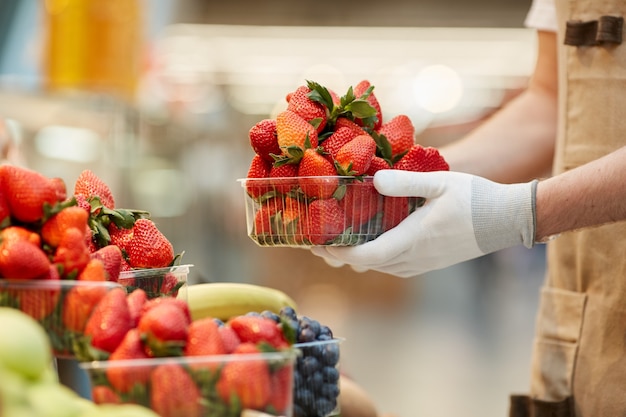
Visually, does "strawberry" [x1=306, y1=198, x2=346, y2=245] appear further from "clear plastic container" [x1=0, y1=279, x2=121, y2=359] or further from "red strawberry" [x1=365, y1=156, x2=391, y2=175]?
"clear plastic container" [x1=0, y1=279, x2=121, y2=359]

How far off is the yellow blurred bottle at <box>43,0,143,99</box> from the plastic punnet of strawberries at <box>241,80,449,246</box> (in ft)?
6.76

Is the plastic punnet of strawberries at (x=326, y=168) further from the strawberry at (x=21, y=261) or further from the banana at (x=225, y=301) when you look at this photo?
the strawberry at (x=21, y=261)

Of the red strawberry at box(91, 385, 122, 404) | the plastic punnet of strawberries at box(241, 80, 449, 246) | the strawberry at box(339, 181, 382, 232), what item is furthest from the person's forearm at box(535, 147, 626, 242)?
the red strawberry at box(91, 385, 122, 404)

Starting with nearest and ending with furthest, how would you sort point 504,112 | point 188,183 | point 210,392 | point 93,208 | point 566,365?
point 210,392
point 93,208
point 566,365
point 504,112
point 188,183

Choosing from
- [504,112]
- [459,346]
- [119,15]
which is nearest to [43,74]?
[119,15]

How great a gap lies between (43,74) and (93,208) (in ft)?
7.81

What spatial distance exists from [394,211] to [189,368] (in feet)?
2.80

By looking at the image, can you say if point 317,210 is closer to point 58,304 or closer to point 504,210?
point 504,210

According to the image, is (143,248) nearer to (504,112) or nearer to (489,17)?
(504,112)

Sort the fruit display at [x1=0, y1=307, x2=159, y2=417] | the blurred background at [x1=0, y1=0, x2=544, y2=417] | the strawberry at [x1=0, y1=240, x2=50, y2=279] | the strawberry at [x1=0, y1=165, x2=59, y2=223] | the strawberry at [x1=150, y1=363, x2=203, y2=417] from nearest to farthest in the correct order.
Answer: the fruit display at [x1=0, y1=307, x2=159, y2=417] < the strawberry at [x1=150, y1=363, x2=203, y2=417] < the strawberry at [x1=0, y1=240, x2=50, y2=279] < the strawberry at [x1=0, y1=165, x2=59, y2=223] < the blurred background at [x1=0, y1=0, x2=544, y2=417]

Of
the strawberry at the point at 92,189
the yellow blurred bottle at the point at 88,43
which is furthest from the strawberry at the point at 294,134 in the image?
the yellow blurred bottle at the point at 88,43

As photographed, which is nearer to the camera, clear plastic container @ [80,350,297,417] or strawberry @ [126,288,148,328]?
clear plastic container @ [80,350,297,417]

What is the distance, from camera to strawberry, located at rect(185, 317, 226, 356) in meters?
1.27

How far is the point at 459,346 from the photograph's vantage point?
8359 millimetres
